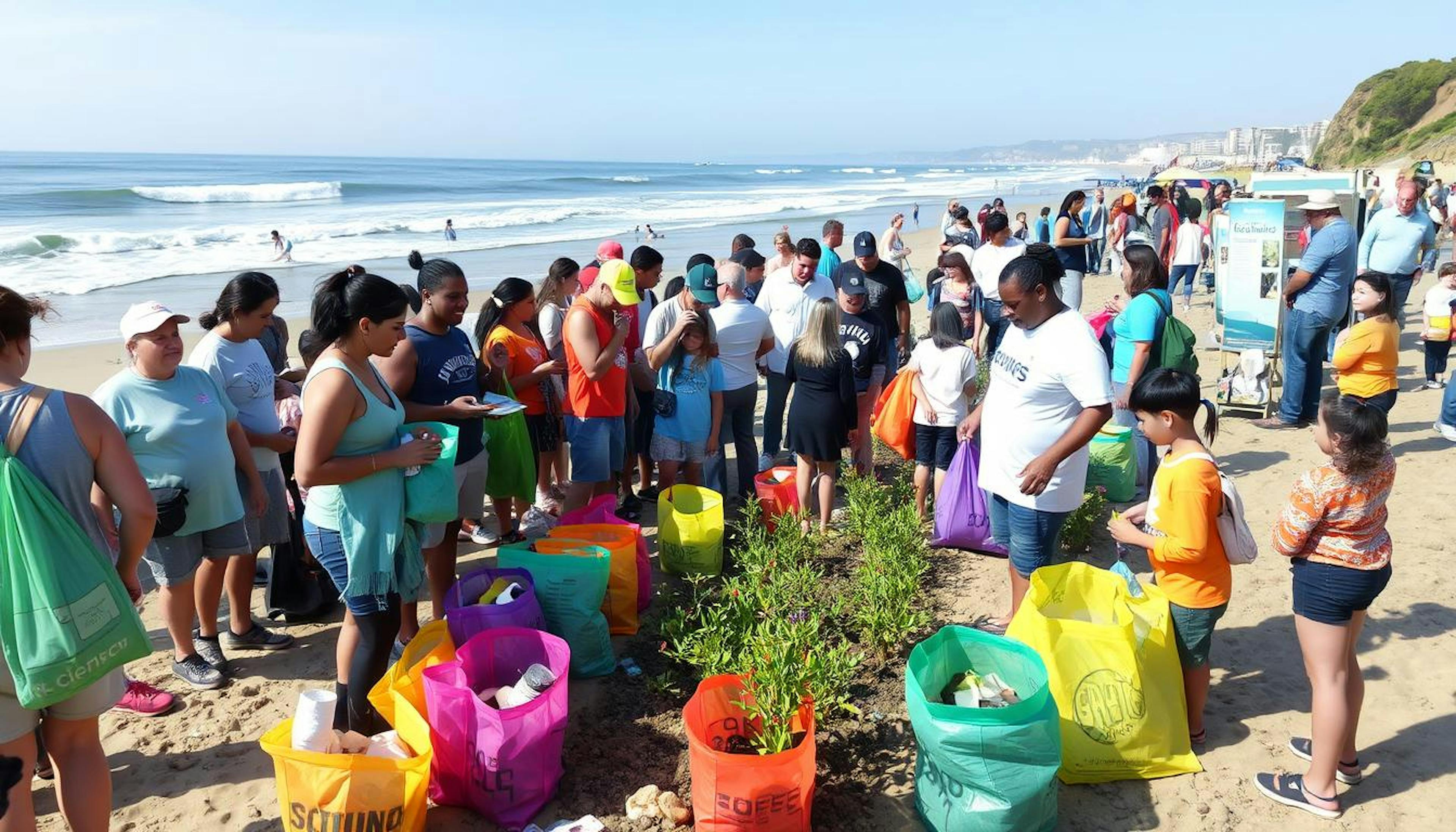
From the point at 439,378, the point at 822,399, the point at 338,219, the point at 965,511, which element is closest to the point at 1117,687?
the point at 965,511

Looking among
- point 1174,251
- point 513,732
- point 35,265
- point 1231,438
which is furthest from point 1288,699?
point 35,265

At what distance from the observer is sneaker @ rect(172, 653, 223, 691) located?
12.7 ft

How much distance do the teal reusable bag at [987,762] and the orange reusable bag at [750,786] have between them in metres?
0.38

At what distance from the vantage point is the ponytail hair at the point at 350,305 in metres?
2.94

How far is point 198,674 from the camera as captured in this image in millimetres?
3885

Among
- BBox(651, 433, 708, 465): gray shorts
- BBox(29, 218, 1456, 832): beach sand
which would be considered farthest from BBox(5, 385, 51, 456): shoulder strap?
BBox(651, 433, 708, 465): gray shorts

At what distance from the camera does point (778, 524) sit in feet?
16.5

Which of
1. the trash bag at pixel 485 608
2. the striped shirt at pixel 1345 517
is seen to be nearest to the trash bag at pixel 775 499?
the trash bag at pixel 485 608

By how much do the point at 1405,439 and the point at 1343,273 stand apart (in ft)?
4.69

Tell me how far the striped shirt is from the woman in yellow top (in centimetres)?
358

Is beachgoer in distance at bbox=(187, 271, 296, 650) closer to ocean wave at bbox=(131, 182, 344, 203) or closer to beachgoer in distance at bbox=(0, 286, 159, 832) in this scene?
beachgoer in distance at bbox=(0, 286, 159, 832)

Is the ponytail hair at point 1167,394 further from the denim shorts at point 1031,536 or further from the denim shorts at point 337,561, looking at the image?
the denim shorts at point 337,561

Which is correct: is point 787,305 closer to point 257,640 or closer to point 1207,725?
point 1207,725

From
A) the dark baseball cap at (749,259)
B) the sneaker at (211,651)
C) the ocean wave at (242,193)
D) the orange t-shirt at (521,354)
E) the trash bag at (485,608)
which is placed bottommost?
the sneaker at (211,651)
